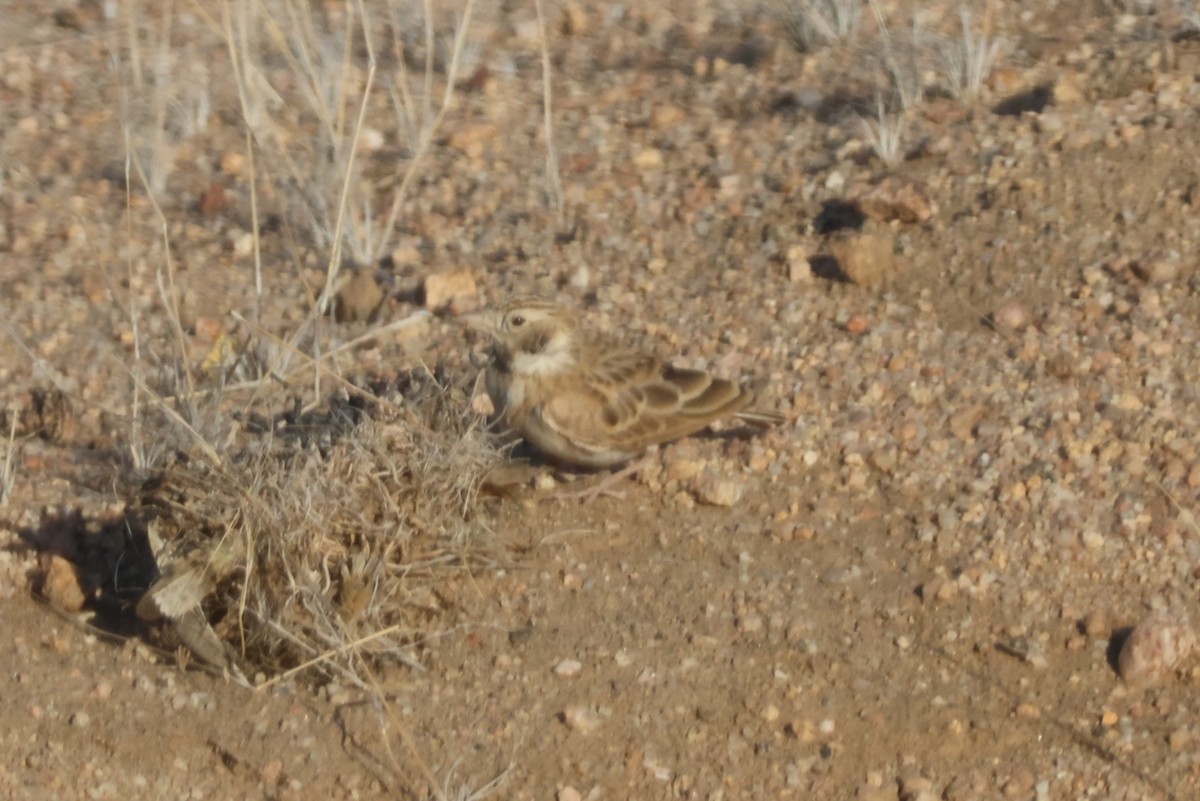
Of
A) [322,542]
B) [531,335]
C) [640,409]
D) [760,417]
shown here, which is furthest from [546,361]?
[322,542]

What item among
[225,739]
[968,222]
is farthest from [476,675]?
[968,222]

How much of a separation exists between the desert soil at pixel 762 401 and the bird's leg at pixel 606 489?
4 centimetres

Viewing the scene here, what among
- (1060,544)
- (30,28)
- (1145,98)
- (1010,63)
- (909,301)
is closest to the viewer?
(1060,544)

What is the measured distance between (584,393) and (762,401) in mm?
689

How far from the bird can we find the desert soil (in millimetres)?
211

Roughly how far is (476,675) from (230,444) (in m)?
1.19

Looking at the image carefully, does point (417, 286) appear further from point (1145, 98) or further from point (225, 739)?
point (1145, 98)

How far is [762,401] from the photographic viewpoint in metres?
6.11

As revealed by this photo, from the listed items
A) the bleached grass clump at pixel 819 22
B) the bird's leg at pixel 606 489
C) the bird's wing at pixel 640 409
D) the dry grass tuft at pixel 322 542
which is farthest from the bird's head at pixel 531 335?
the bleached grass clump at pixel 819 22

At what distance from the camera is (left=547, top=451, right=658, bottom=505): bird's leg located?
580 centimetres

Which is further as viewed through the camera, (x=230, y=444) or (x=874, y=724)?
(x=230, y=444)

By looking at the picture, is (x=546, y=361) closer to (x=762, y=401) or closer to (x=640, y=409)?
(x=640, y=409)

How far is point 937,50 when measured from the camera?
7934 millimetres

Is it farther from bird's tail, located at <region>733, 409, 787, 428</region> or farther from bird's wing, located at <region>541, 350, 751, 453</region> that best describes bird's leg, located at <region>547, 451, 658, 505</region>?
bird's tail, located at <region>733, 409, 787, 428</region>
